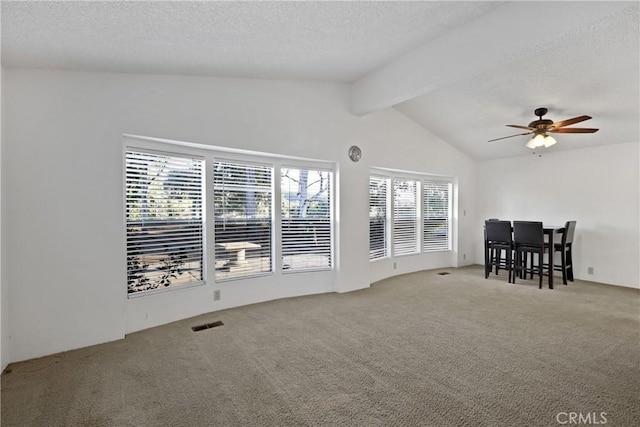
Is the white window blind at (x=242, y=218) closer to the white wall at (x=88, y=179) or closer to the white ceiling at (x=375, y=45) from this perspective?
the white wall at (x=88, y=179)

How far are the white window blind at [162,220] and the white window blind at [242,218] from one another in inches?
9.6

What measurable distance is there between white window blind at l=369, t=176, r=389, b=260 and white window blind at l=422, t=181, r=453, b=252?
44.4 inches

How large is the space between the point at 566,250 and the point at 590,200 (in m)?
0.98

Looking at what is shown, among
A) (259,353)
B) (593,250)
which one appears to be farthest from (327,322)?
(593,250)

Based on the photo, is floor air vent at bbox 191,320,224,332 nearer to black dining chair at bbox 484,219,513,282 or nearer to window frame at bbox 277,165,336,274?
window frame at bbox 277,165,336,274

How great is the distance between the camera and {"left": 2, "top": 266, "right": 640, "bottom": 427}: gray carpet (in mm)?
1983

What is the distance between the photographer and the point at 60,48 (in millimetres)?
2418

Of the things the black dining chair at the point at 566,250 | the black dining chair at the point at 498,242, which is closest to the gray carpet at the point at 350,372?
the black dining chair at the point at 566,250

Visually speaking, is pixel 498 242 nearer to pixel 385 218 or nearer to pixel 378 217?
pixel 385 218

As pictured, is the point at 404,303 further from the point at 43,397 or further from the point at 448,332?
the point at 43,397

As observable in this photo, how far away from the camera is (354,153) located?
4.84m

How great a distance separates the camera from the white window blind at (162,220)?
10.9 ft

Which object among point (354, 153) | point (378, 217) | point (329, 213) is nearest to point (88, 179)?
point (329, 213)

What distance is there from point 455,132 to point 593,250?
10.3 ft
